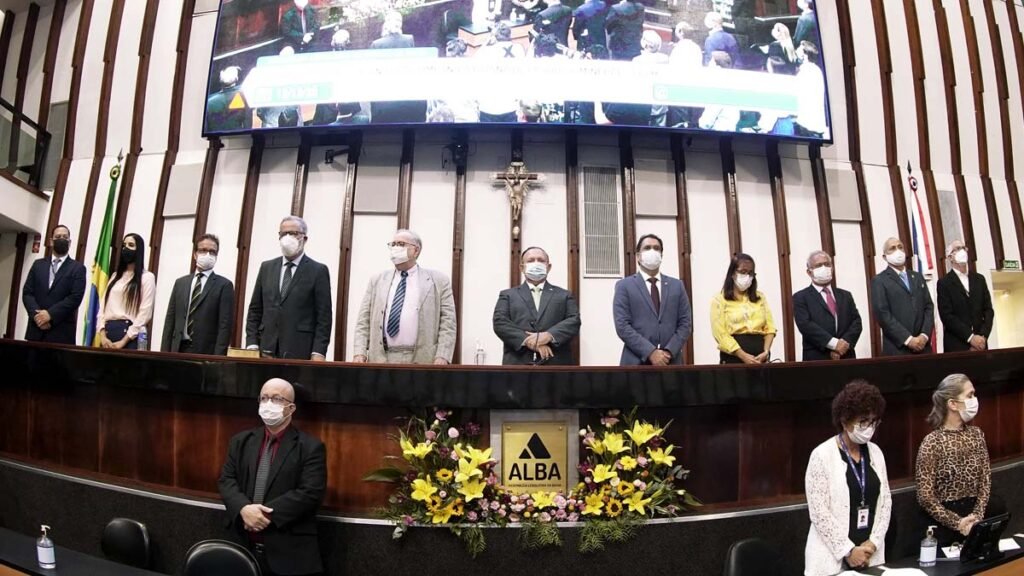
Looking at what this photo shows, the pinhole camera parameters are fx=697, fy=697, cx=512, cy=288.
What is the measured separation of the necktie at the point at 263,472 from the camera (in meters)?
2.40

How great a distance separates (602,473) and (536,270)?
135 cm

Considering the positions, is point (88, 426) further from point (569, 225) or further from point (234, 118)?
point (569, 225)

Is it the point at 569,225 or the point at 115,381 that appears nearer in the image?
the point at 115,381

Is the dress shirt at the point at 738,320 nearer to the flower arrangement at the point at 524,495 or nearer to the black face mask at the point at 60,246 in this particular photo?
the flower arrangement at the point at 524,495

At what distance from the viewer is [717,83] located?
572 cm

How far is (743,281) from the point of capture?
3729 mm

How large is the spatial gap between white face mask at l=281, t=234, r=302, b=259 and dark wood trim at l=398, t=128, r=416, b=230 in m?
2.28

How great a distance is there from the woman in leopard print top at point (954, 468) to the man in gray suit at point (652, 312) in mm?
1216

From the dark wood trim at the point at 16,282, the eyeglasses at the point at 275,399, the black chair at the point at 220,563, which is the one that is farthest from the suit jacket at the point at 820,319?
the dark wood trim at the point at 16,282

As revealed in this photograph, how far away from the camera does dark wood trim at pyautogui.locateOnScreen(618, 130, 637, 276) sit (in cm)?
586

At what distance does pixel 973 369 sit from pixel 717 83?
10.5 ft

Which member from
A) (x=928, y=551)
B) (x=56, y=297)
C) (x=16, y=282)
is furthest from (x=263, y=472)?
(x=16, y=282)

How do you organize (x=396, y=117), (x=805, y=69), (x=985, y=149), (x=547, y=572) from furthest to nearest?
(x=985, y=149)
(x=805, y=69)
(x=396, y=117)
(x=547, y=572)

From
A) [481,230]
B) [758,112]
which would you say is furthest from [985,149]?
[481,230]
